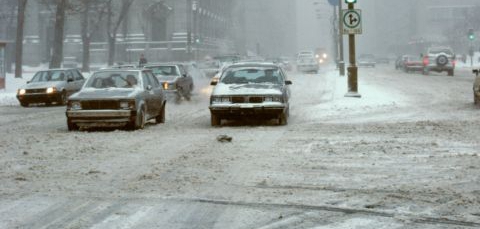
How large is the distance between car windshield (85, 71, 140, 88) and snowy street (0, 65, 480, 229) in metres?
1.07

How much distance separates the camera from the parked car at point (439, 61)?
43.8m

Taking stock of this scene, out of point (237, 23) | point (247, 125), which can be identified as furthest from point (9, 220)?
point (237, 23)

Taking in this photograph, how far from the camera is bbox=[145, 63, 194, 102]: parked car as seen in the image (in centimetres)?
2491

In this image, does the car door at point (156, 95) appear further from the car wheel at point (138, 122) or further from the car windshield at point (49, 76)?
Answer: the car windshield at point (49, 76)

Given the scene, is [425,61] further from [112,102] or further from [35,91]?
[112,102]

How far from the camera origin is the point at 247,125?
16.3m

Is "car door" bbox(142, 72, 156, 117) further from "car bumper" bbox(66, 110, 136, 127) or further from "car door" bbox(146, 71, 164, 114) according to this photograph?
"car bumper" bbox(66, 110, 136, 127)

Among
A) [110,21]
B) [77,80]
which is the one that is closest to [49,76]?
[77,80]

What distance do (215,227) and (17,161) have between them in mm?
5124

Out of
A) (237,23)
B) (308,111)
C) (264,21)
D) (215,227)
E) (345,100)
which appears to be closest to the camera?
(215,227)

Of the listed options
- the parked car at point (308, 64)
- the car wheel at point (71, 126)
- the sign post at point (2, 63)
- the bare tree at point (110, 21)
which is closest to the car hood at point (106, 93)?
the car wheel at point (71, 126)

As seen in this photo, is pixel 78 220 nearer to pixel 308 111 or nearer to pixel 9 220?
pixel 9 220

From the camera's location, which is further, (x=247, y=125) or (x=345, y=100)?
(x=345, y=100)

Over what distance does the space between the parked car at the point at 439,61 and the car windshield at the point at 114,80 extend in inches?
1227
